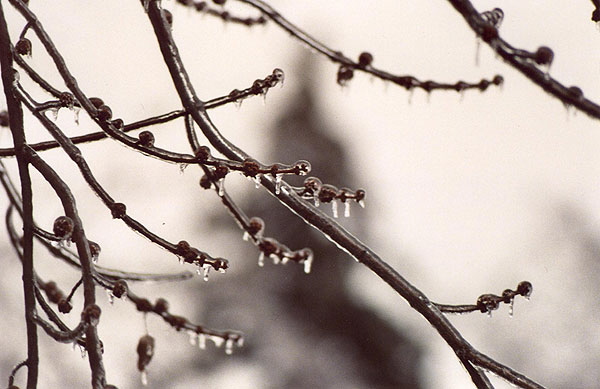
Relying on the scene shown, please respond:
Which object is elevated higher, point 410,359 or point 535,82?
point 410,359

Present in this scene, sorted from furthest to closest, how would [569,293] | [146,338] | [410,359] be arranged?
[569,293], [410,359], [146,338]

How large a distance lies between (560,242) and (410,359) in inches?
204

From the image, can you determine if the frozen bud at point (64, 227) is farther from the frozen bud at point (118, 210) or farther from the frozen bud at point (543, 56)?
the frozen bud at point (543, 56)

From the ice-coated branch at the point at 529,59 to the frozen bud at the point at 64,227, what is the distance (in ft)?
3.48

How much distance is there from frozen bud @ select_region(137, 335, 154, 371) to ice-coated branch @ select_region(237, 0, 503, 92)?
1067 mm

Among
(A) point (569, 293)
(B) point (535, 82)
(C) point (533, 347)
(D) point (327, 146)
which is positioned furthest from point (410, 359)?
(B) point (535, 82)

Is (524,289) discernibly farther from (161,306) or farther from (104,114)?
(104,114)

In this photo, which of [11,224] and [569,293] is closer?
[11,224]

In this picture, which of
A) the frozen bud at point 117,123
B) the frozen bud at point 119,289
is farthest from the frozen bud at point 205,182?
the frozen bud at point 119,289

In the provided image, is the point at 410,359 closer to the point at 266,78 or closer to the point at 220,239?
the point at 220,239

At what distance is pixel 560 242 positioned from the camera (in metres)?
20.4

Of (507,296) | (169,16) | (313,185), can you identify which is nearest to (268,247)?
(313,185)

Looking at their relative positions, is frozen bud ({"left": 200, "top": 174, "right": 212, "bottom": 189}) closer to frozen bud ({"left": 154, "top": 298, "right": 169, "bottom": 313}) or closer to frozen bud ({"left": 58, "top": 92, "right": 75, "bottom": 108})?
frozen bud ({"left": 154, "top": 298, "right": 169, "bottom": 313})

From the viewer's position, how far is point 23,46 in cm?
247
